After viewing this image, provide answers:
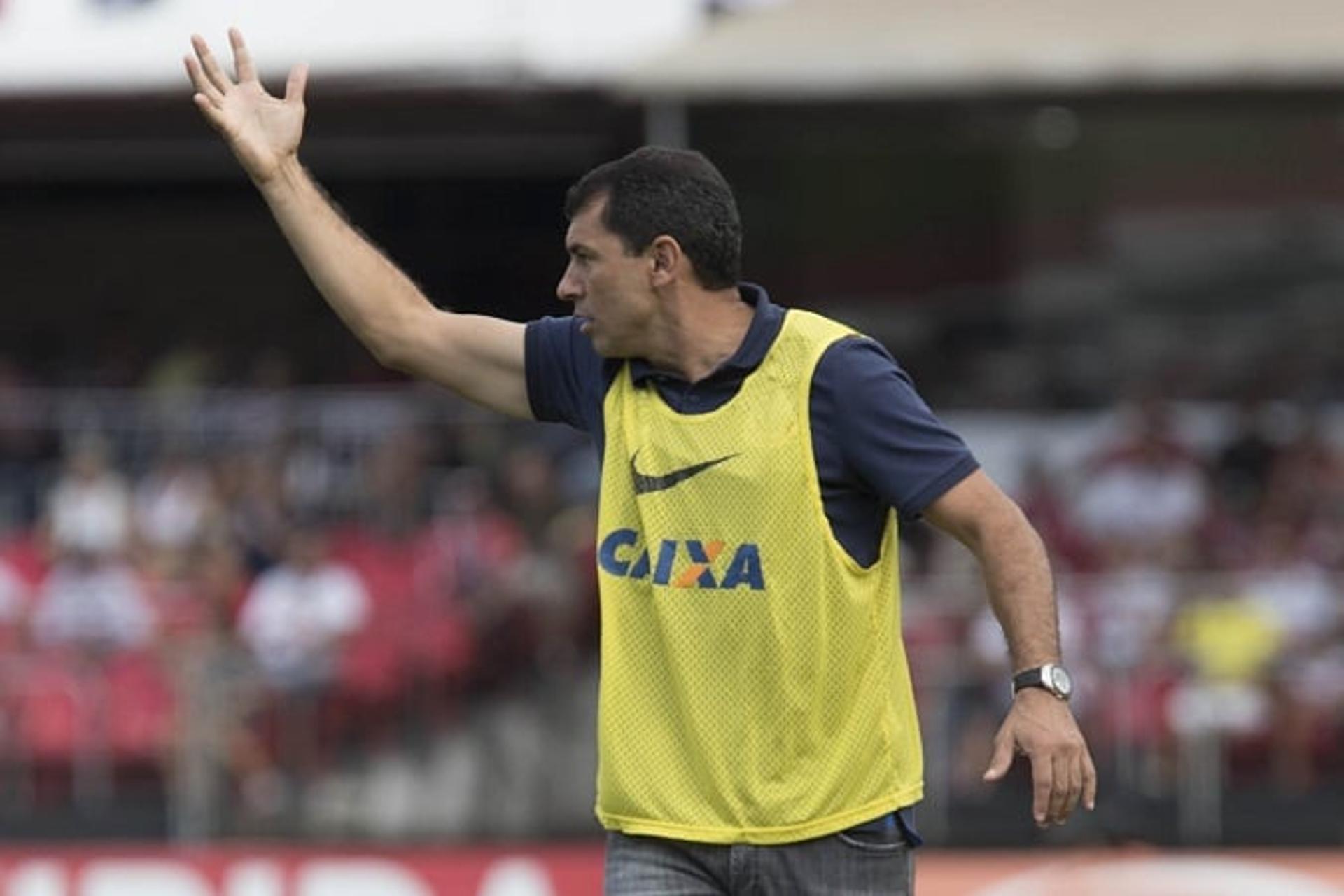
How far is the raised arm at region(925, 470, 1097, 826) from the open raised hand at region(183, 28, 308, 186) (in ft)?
4.46

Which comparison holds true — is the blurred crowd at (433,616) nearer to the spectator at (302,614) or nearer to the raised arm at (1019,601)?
the spectator at (302,614)

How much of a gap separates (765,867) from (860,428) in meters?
0.75

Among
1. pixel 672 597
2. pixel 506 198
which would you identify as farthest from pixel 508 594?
pixel 672 597

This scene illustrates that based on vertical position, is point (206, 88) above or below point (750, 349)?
above

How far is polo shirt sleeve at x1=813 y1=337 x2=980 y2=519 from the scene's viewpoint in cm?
521

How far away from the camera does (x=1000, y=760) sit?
507cm

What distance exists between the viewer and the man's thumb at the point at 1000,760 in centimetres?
502

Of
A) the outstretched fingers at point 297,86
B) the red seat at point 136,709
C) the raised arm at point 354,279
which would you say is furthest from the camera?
the red seat at point 136,709

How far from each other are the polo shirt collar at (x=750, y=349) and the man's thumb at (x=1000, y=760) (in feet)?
2.46

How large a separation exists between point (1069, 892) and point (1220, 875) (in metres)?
0.61

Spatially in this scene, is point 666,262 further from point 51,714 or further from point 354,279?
point 51,714

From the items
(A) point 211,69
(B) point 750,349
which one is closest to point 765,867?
(B) point 750,349

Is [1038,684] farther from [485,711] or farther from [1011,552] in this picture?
[485,711]

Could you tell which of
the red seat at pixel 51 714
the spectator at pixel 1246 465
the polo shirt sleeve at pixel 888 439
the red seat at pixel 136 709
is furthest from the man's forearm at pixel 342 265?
the spectator at pixel 1246 465
